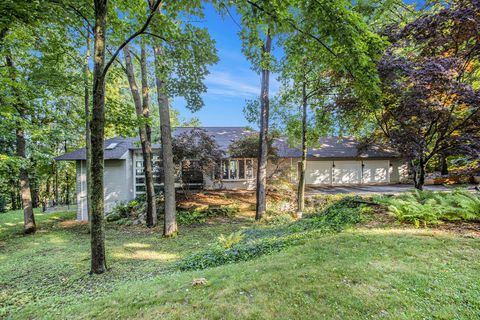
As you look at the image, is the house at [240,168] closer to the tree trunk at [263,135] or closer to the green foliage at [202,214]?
the green foliage at [202,214]

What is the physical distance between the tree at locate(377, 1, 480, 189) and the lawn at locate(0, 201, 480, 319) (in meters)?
3.78

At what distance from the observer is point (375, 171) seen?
18781mm

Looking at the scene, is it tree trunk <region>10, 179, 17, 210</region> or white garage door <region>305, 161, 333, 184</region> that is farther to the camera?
tree trunk <region>10, 179, 17, 210</region>

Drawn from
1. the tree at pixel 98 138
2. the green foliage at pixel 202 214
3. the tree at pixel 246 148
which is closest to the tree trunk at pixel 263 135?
the green foliage at pixel 202 214

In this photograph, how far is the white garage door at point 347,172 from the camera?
1858 cm

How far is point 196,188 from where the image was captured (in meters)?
14.1

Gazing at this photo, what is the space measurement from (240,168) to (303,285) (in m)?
13.5

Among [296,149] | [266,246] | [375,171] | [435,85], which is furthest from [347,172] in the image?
[266,246]

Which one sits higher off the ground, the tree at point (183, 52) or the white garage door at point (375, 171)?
the tree at point (183, 52)

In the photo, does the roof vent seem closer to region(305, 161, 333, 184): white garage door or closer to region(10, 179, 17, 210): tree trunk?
region(305, 161, 333, 184): white garage door

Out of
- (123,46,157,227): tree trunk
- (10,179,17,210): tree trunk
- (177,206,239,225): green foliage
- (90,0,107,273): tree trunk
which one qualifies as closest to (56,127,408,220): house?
(123,46,157,227): tree trunk

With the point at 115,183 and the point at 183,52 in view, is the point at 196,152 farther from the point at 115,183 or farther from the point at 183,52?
the point at 183,52

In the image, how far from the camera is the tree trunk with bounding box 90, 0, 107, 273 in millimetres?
4176

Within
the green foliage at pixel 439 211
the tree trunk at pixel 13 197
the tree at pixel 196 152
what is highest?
the tree at pixel 196 152
